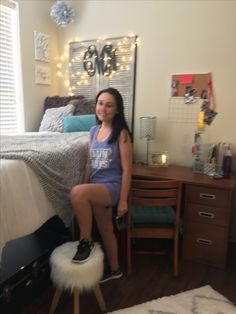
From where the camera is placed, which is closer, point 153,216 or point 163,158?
point 153,216

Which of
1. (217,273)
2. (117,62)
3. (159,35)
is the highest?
(159,35)

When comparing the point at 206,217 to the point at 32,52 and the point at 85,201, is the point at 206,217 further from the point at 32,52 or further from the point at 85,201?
the point at 32,52

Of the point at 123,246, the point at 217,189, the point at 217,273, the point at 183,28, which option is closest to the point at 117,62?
the point at 183,28

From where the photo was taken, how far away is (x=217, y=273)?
1952mm

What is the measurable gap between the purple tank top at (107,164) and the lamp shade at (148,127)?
758 millimetres

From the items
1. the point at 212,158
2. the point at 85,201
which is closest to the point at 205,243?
the point at 212,158

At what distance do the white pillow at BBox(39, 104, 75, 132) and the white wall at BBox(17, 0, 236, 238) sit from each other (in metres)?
0.24

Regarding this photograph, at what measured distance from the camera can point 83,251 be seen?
1468mm

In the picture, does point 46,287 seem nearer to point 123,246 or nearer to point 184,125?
point 123,246

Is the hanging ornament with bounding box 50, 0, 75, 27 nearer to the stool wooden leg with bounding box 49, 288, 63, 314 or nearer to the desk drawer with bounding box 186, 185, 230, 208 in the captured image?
the desk drawer with bounding box 186, 185, 230, 208

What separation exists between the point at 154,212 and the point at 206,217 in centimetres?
39

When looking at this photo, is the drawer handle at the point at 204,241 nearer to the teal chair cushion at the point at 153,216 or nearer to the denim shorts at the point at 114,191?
the teal chair cushion at the point at 153,216

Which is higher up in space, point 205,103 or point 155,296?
point 205,103

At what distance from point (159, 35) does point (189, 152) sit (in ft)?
3.69
